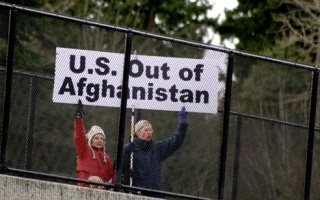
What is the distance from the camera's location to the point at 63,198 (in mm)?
12922

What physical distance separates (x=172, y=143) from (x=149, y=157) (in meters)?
0.31

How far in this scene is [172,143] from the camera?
1402 centimetres

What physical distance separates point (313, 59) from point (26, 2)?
738 inches

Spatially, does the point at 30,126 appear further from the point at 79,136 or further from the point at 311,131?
the point at 311,131

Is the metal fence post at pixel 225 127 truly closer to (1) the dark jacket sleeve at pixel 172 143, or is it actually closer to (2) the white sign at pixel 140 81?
(2) the white sign at pixel 140 81

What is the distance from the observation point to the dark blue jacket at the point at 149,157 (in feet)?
45.0

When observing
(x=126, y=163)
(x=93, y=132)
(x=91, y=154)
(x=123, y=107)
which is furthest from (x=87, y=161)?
(x=123, y=107)

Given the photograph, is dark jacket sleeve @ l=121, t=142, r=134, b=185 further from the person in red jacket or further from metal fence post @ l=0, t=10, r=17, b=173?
metal fence post @ l=0, t=10, r=17, b=173

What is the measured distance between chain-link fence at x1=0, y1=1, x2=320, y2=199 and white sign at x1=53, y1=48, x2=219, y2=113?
10 mm

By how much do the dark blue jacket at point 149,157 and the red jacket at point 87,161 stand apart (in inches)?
7.1

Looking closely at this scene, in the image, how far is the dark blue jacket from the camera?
13711mm

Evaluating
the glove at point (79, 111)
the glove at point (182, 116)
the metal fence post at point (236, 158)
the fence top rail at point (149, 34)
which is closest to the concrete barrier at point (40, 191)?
the glove at point (79, 111)

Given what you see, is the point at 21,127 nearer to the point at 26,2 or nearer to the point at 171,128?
the point at 171,128

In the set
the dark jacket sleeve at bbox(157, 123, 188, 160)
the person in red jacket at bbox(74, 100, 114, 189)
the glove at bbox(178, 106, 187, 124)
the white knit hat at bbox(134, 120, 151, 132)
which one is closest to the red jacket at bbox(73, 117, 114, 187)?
the person in red jacket at bbox(74, 100, 114, 189)
